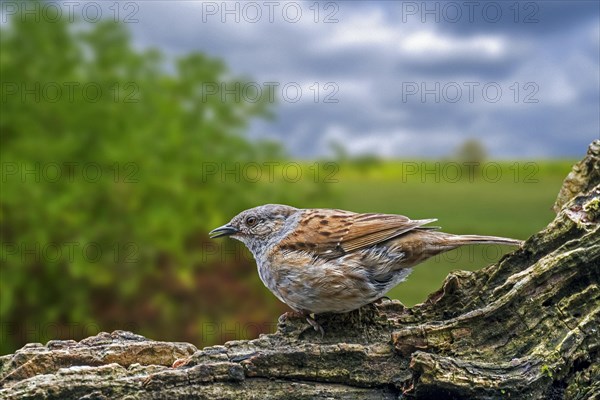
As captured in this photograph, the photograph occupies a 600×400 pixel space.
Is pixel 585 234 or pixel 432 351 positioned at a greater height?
pixel 585 234

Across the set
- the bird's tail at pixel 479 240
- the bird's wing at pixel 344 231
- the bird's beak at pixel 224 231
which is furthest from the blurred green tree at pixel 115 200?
the bird's tail at pixel 479 240

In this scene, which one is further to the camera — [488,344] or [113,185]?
[113,185]

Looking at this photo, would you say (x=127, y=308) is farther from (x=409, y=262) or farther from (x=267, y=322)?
(x=409, y=262)

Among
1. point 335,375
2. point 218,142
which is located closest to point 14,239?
point 218,142

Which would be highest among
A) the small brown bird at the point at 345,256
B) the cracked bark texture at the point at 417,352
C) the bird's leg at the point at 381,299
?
the small brown bird at the point at 345,256

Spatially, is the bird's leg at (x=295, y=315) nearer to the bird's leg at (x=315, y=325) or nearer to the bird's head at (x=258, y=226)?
the bird's leg at (x=315, y=325)

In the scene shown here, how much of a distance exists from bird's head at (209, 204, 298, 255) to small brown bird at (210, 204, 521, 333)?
180 mm

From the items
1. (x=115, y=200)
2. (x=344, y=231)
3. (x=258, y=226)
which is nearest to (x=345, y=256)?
(x=344, y=231)

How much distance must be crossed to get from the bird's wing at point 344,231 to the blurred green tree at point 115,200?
4470mm

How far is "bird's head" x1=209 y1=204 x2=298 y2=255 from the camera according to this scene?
626 centimetres

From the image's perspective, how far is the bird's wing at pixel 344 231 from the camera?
566 cm

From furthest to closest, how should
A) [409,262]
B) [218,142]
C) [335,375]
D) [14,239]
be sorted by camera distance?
[218,142] < [14,239] < [409,262] < [335,375]

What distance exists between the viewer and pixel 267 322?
10570mm

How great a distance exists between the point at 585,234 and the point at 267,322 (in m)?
6.09
